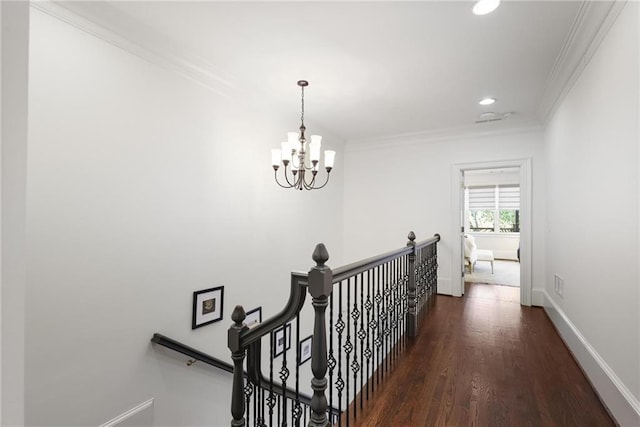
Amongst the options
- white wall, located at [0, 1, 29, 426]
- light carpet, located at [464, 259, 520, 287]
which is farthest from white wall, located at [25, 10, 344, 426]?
light carpet, located at [464, 259, 520, 287]

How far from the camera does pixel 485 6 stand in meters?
1.86

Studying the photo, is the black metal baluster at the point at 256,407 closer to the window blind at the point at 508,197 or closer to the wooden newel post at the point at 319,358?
the wooden newel post at the point at 319,358

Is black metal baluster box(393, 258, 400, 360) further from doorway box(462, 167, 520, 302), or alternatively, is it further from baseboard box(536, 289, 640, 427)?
doorway box(462, 167, 520, 302)

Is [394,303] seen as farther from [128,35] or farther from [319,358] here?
[128,35]

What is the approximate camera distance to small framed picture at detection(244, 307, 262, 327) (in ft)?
10.3

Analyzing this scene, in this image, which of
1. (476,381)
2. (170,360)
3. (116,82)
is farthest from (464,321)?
(116,82)

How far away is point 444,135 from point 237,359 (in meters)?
4.18

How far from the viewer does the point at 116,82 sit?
7.00 feet

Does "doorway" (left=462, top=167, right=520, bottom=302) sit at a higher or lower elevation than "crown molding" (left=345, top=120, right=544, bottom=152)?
lower

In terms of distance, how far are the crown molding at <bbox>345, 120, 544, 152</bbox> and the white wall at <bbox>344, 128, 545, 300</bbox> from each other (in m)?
0.03

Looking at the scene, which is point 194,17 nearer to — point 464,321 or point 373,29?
point 373,29

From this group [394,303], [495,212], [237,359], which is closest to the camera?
[237,359]

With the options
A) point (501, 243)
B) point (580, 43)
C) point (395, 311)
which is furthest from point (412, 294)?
point (501, 243)

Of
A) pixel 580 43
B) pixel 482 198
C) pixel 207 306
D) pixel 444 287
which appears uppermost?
pixel 580 43
